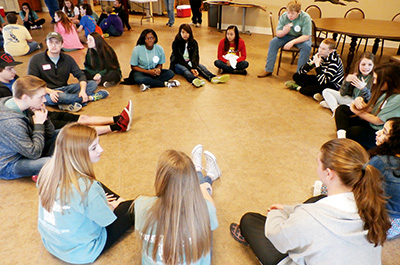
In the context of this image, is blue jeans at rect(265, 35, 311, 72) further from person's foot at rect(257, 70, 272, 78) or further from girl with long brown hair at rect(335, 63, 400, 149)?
girl with long brown hair at rect(335, 63, 400, 149)

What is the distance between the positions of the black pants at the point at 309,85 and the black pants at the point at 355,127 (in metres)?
0.83

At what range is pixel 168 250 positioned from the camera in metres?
1.24

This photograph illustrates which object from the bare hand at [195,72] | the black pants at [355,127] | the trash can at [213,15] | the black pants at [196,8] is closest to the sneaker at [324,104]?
the black pants at [355,127]

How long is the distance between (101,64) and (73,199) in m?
2.98

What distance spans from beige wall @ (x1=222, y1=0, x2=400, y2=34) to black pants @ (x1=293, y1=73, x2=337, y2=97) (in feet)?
A: 11.4

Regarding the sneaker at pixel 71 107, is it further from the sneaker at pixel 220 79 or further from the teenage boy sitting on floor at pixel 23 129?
the sneaker at pixel 220 79

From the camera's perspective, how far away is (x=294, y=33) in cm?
445

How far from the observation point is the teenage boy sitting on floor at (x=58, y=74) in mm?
3172

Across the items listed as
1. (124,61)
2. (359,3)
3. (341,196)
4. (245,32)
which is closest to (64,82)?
(124,61)

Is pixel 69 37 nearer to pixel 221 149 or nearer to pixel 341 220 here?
pixel 221 149

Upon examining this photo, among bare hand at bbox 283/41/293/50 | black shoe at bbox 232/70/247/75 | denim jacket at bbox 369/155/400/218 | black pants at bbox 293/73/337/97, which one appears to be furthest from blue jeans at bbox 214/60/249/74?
denim jacket at bbox 369/155/400/218

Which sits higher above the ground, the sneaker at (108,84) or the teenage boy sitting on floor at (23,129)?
the teenage boy sitting on floor at (23,129)

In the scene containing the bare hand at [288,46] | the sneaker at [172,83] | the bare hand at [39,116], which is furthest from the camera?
the bare hand at [288,46]

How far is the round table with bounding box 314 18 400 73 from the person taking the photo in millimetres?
4020
